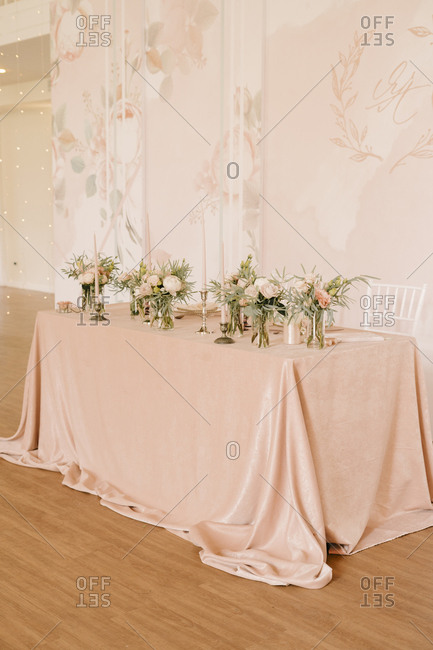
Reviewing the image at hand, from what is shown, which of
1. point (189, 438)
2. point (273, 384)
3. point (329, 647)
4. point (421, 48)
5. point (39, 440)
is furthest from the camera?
point (421, 48)

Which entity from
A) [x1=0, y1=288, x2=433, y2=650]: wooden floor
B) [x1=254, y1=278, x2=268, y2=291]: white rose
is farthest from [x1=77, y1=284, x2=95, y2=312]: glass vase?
[x1=254, y1=278, x2=268, y2=291]: white rose

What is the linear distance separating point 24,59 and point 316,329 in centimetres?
529

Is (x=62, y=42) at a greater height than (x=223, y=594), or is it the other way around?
(x=62, y=42)

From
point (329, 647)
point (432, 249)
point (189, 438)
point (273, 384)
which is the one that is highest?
point (432, 249)

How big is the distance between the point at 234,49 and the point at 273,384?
3501mm

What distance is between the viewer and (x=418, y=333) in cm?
463

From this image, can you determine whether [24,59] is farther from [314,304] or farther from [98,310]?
[314,304]

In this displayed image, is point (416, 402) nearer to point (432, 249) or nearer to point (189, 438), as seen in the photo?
point (189, 438)

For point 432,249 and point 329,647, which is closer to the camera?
point 329,647

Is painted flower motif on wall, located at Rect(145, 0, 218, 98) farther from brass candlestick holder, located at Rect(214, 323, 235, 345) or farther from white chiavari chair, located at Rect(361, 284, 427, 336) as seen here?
brass candlestick holder, located at Rect(214, 323, 235, 345)

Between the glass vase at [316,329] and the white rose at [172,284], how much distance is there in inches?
27.3

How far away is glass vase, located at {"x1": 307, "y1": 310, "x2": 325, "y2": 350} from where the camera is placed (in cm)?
308

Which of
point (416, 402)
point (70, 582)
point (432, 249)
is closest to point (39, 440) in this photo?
point (70, 582)

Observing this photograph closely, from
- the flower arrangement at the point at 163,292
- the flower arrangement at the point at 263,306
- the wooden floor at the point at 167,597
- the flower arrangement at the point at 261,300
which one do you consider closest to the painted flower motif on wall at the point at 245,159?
the flower arrangement at the point at 163,292
